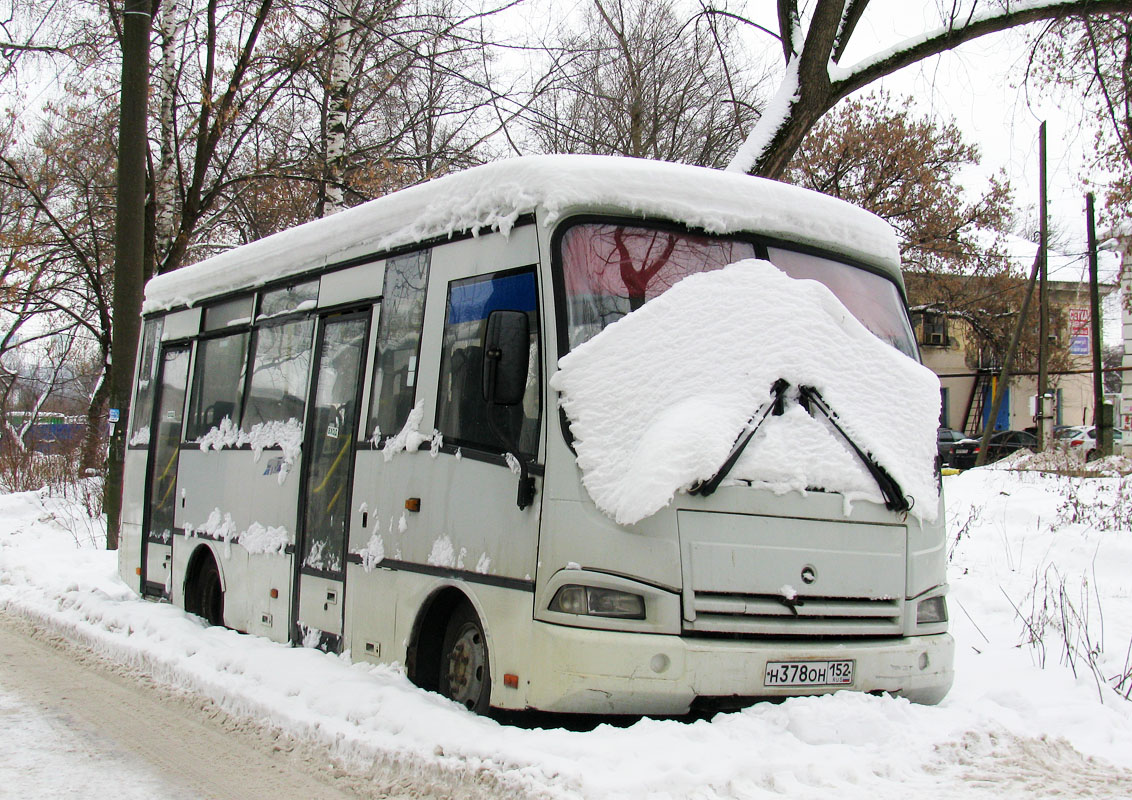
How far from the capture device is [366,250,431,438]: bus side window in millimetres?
6297

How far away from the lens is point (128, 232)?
14.3 m

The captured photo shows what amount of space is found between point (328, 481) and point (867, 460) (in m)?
3.39

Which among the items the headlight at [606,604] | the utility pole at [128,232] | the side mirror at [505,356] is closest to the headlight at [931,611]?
the headlight at [606,604]

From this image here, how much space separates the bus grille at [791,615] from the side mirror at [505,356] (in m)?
1.28

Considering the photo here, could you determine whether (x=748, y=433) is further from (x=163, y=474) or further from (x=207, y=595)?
(x=163, y=474)

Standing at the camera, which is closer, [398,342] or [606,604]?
[606,604]

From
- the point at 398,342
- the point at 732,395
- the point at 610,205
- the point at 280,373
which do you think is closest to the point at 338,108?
the point at 280,373

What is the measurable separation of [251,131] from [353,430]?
1474cm

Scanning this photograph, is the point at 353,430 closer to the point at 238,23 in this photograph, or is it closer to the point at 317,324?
the point at 317,324

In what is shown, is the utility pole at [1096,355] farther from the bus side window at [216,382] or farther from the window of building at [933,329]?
the bus side window at [216,382]

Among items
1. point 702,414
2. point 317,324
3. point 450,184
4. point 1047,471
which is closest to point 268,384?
point 317,324

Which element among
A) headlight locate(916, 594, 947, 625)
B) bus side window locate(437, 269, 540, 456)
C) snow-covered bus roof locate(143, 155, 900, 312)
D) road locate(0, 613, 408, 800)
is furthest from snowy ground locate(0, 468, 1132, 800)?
snow-covered bus roof locate(143, 155, 900, 312)

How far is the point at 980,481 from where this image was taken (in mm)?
17328

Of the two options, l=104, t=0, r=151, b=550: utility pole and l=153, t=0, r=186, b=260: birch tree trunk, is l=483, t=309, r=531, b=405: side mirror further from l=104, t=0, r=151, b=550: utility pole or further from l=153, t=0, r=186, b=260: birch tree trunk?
l=153, t=0, r=186, b=260: birch tree trunk
